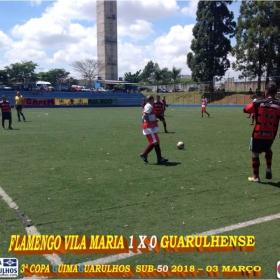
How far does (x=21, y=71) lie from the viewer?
8438 cm

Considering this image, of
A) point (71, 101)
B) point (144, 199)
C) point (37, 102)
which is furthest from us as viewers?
point (71, 101)

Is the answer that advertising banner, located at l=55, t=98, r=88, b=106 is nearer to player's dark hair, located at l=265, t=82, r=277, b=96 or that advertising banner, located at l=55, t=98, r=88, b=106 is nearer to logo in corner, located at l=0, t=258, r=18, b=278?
player's dark hair, located at l=265, t=82, r=277, b=96

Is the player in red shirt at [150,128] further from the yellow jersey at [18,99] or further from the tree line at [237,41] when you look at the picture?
the tree line at [237,41]

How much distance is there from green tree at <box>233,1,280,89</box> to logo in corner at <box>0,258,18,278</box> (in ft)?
163

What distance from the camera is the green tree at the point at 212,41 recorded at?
56.8 meters

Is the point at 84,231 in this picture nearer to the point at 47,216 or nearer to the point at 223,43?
the point at 47,216

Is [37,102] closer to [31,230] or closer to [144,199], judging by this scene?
[144,199]

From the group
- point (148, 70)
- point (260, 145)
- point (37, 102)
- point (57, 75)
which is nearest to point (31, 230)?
point (260, 145)

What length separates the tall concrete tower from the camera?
10044 centimetres

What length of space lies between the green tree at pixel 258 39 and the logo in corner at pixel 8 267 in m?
49.8

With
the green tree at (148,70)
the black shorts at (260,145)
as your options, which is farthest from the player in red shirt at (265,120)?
the green tree at (148,70)

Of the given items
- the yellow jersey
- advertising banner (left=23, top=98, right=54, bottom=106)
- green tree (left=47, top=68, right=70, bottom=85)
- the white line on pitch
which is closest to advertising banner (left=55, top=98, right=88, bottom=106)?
advertising banner (left=23, top=98, right=54, bottom=106)

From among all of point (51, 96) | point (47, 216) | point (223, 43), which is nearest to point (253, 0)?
point (223, 43)

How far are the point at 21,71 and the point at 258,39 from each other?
191 feet
